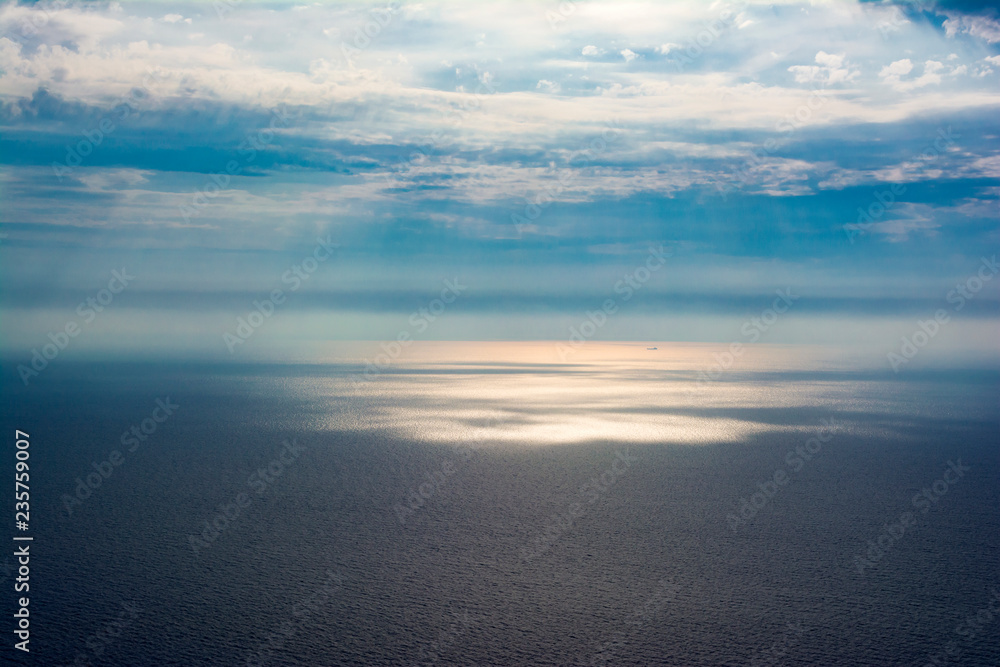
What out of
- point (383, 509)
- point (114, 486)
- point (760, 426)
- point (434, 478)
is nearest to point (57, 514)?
point (114, 486)

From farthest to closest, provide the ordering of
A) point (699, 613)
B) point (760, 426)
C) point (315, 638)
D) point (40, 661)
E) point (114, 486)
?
point (760, 426) → point (114, 486) → point (699, 613) → point (315, 638) → point (40, 661)

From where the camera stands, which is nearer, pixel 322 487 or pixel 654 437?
pixel 322 487

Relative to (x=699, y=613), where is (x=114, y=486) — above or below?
below

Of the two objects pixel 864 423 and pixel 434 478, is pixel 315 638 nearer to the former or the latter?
pixel 434 478

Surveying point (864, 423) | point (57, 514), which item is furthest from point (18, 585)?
point (864, 423)

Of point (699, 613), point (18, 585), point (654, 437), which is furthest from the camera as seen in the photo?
point (654, 437)

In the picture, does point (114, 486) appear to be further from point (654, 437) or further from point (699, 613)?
point (654, 437)
